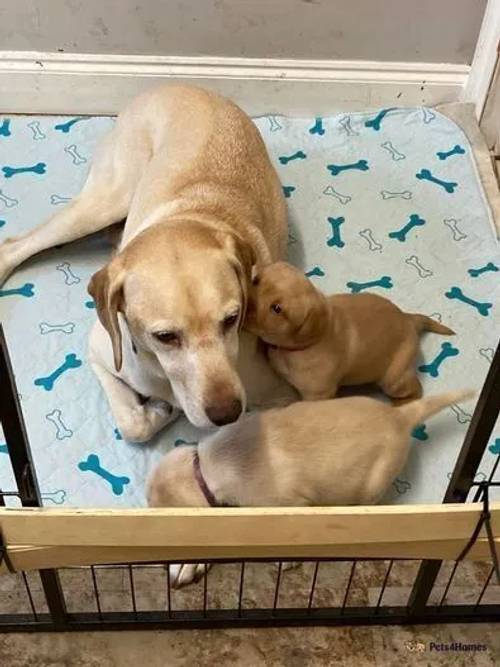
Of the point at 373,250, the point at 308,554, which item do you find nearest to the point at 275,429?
the point at 308,554

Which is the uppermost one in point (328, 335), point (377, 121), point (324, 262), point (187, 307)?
point (187, 307)

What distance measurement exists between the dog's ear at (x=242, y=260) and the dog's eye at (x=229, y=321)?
0.12 feet

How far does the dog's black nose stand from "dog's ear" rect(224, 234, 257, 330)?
17cm

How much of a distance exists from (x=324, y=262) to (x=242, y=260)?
0.72 meters

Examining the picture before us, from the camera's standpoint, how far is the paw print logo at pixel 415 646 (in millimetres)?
1876

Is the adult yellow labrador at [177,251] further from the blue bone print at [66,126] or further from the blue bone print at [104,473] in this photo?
the blue bone print at [66,126]

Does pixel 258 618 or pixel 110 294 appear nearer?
pixel 110 294

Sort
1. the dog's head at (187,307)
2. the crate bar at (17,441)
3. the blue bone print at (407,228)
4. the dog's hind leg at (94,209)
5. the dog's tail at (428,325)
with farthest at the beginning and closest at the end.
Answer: the blue bone print at (407,228), the dog's hind leg at (94,209), the dog's tail at (428,325), the dog's head at (187,307), the crate bar at (17,441)

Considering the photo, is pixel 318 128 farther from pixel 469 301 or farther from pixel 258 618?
pixel 258 618

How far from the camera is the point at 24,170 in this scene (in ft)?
8.63

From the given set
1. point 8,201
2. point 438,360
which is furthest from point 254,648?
point 8,201

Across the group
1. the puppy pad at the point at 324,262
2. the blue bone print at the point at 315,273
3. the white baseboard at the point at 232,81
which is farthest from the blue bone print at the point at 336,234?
the white baseboard at the point at 232,81

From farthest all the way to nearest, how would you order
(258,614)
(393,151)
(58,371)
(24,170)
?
1. (393,151)
2. (24,170)
3. (58,371)
4. (258,614)

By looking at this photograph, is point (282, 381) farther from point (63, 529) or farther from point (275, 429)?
point (63, 529)
